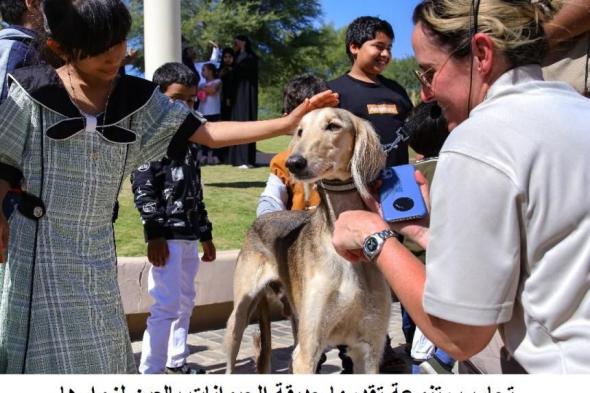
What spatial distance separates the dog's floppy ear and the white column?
17.3 ft

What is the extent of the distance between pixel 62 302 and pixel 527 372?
62.6 inches

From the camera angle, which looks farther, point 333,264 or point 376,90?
point 376,90

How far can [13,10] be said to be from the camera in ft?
12.7

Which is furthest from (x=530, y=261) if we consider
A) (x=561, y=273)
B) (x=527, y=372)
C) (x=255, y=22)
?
(x=255, y=22)

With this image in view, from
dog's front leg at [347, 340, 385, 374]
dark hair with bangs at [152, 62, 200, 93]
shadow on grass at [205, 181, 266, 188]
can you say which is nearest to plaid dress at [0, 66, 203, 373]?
dog's front leg at [347, 340, 385, 374]

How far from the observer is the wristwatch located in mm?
1971

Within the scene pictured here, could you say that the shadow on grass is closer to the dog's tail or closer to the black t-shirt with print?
the black t-shirt with print

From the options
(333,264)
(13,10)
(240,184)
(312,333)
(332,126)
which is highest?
(13,10)

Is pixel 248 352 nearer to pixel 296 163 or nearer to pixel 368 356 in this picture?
pixel 368 356

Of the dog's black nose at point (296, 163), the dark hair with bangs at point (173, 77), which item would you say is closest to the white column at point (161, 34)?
the dark hair with bangs at point (173, 77)

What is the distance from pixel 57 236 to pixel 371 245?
1.21 metres

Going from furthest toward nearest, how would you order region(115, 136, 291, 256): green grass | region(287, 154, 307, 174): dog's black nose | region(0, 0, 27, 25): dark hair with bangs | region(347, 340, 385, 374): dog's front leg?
1. region(115, 136, 291, 256): green grass
2. region(347, 340, 385, 374): dog's front leg
3. region(0, 0, 27, 25): dark hair with bangs
4. region(287, 154, 307, 174): dog's black nose

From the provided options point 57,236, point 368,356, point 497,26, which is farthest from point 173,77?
point 497,26

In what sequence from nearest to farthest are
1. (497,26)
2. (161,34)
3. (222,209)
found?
1. (497,26)
2. (161,34)
3. (222,209)
